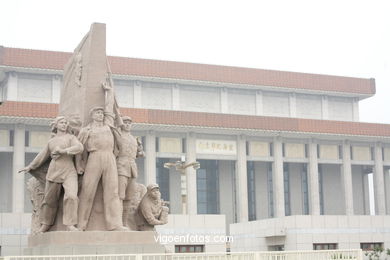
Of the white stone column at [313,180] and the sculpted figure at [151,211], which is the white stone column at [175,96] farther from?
the sculpted figure at [151,211]

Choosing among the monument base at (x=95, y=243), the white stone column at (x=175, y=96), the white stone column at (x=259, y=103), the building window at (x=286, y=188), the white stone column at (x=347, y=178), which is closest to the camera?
the monument base at (x=95, y=243)

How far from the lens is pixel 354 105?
1829 inches

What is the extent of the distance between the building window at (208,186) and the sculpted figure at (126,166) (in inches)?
1174

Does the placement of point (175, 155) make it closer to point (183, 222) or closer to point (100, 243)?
point (183, 222)

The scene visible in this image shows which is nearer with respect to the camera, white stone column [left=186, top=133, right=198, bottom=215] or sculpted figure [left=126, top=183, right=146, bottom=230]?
sculpted figure [left=126, top=183, right=146, bottom=230]

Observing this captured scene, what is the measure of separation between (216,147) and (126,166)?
26.4 m

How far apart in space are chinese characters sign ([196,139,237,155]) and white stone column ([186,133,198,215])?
0.45 metres

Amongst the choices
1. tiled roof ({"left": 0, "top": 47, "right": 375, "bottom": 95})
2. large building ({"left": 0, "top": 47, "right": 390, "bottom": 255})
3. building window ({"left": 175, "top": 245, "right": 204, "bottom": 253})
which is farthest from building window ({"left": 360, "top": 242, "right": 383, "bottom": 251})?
tiled roof ({"left": 0, "top": 47, "right": 375, "bottom": 95})

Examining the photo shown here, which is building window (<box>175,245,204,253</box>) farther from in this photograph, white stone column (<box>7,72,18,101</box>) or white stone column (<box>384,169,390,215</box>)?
white stone column (<box>384,169,390,215</box>)

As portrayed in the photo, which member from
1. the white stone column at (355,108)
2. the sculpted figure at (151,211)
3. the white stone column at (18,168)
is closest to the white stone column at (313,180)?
the white stone column at (355,108)

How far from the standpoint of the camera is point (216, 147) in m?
37.9

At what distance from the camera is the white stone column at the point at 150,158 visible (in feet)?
118

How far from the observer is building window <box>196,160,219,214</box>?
137 ft

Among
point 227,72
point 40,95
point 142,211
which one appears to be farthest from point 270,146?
point 142,211
